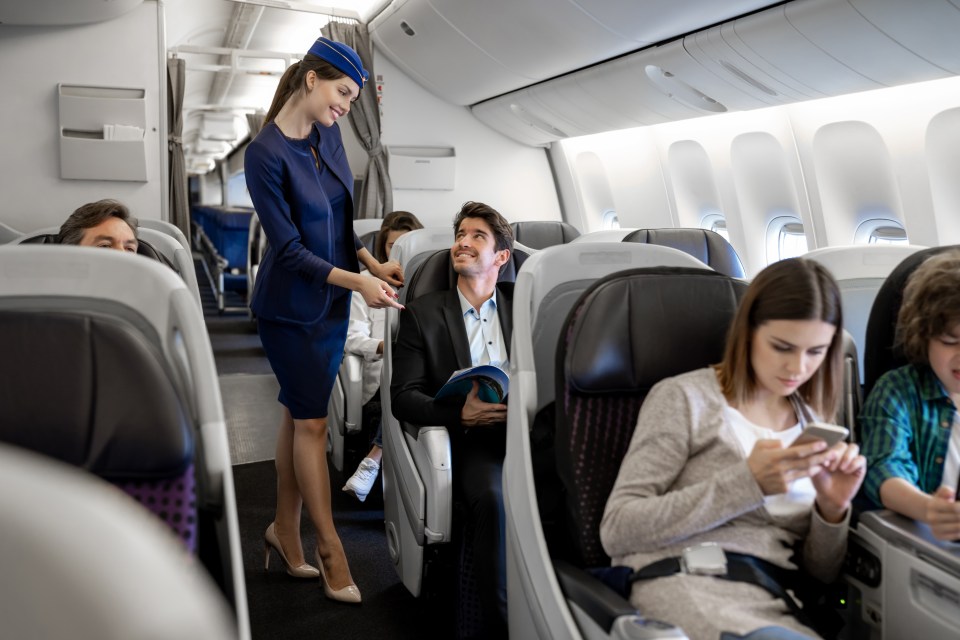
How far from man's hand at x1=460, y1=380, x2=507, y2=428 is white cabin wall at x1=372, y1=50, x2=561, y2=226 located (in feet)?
19.0

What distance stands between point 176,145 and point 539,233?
10.9 ft

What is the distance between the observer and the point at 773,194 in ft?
19.5

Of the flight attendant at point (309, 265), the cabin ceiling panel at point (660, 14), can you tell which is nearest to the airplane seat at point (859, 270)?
the flight attendant at point (309, 265)

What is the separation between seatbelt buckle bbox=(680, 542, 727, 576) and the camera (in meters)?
1.59

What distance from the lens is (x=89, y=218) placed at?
2.82 meters

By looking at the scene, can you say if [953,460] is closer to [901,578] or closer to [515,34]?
[901,578]

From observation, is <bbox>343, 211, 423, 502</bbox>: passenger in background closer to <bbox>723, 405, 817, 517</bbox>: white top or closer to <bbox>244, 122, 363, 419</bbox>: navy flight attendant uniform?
<bbox>244, 122, 363, 419</bbox>: navy flight attendant uniform

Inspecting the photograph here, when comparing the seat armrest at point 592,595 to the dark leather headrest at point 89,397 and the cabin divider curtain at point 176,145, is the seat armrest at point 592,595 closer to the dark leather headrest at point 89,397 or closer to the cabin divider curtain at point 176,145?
the dark leather headrest at point 89,397

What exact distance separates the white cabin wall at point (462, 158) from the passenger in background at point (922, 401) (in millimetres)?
Answer: 6678

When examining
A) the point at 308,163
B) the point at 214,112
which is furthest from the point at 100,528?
the point at 214,112

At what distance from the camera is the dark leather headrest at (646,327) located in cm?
181

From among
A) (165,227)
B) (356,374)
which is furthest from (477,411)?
(165,227)

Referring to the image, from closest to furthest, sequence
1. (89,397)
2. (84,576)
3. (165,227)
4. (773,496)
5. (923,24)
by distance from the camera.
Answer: (84,576)
(89,397)
(773,496)
(923,24)
(165,227)

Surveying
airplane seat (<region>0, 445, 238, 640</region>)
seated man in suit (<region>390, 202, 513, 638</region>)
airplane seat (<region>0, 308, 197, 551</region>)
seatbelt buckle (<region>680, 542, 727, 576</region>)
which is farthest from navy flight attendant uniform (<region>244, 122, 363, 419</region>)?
airplane seat (<region>0, 445, 238, 640</region>)
